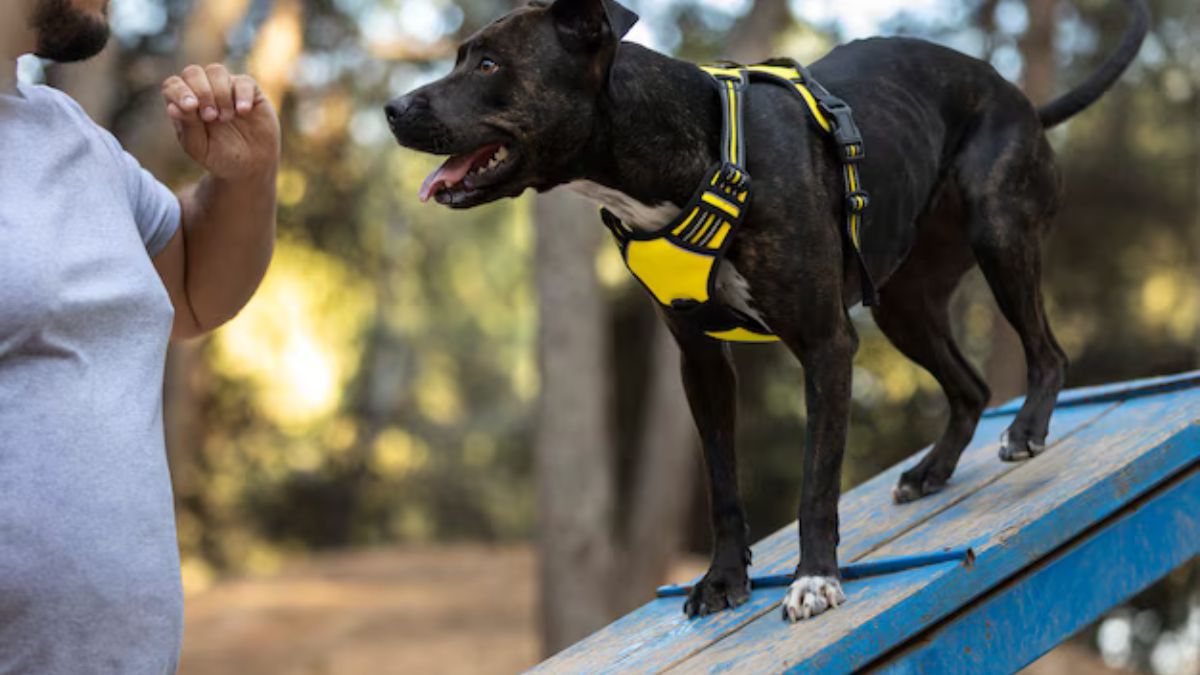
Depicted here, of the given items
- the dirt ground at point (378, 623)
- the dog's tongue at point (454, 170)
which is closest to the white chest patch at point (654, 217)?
the dog's tongue at point (454, 170)

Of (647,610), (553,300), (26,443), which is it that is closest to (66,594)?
(26,443)

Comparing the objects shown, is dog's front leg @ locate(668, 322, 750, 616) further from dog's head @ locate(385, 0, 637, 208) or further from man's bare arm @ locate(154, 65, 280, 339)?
man's bare arm @ locate(154, 65, 280, 339)

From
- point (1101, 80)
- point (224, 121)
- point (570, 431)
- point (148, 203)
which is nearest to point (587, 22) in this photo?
point (224, 121)

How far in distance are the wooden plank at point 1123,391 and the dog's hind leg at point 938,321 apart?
0.39m

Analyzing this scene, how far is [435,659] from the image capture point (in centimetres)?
1073

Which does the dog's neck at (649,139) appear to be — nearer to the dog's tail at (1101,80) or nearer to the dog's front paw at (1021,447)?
the dog's front paw at (1021,447)

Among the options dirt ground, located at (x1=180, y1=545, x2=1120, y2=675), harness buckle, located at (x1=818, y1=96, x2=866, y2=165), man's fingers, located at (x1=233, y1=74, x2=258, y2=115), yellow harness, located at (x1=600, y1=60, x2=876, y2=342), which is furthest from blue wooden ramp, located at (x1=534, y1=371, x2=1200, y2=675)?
dirt ground, located at (x1=180, y1=545, x2=1120, y2=675)

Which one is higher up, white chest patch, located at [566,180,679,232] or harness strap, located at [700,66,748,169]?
harness strap, located at [700,66,748,169]

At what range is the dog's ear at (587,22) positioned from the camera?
119 inches

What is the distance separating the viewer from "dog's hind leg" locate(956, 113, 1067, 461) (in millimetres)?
3807

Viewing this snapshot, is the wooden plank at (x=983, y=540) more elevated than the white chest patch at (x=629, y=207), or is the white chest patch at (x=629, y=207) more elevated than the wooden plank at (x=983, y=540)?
the white chest patch at (x=629, y=207)

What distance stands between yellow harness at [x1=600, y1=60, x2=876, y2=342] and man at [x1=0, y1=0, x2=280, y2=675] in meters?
1.14

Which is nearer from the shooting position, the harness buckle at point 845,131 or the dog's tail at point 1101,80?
the harness buckle at point 845,131

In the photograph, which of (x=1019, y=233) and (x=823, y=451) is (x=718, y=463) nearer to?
(x=823, y=451)
